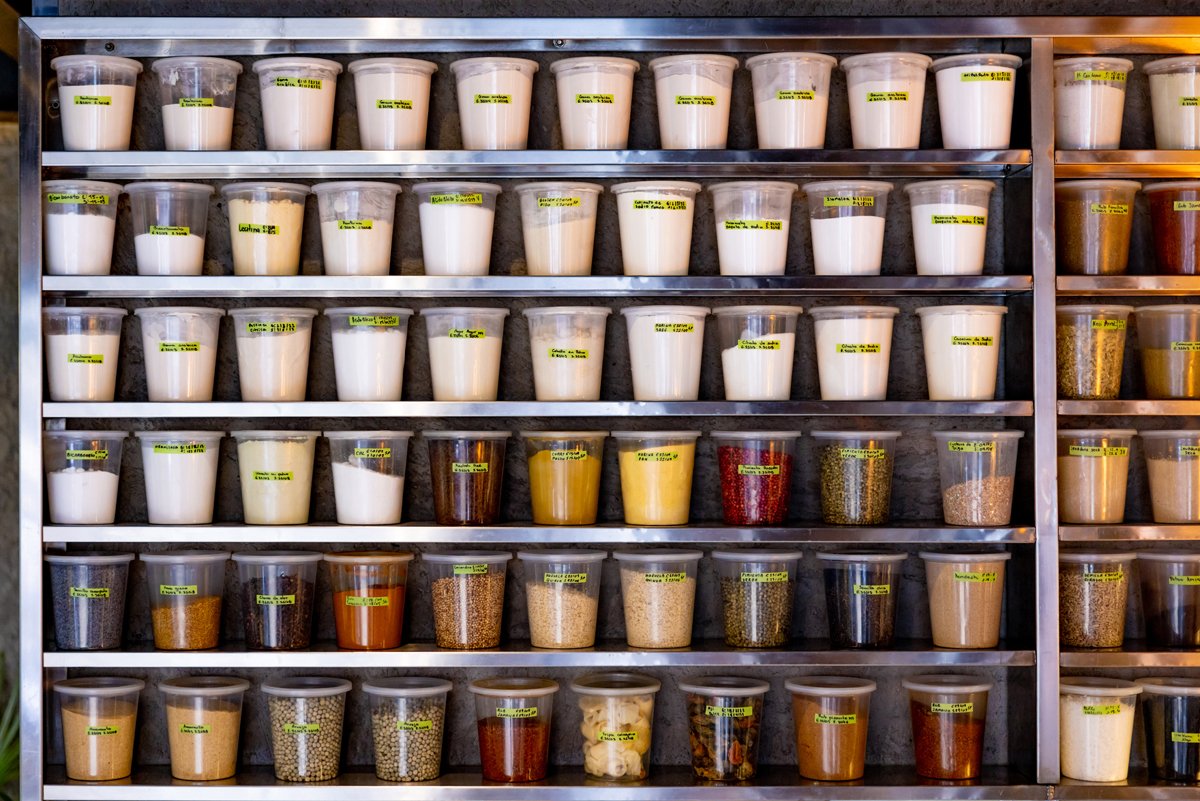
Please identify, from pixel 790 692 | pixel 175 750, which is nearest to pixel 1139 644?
pixel 790 692

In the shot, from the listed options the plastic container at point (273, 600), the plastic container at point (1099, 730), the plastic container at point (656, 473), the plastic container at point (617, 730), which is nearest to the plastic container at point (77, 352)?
the plastic container at point (273, 600)

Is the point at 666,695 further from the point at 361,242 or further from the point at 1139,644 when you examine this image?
the point at 361,242

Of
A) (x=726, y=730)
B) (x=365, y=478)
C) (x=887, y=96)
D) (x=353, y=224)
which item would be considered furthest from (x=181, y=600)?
(x=887, y=96)

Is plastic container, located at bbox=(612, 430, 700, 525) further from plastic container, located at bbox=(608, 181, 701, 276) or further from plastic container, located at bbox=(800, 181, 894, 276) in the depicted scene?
plastic container, located at bbox=(800, 181, 894, 276)

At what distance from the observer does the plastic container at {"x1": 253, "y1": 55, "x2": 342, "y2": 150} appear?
2758 millimetres

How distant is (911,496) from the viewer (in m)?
3.11

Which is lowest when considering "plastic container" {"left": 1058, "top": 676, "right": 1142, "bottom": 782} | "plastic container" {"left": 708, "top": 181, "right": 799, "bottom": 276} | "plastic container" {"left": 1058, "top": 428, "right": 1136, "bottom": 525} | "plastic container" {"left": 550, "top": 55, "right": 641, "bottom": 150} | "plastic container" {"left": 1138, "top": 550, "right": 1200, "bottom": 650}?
"plastic container" {"left": 1058, "top": 676, "right": 1142, "bottom": 782}

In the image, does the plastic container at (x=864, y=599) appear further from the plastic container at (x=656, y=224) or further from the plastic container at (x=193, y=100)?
the plastic container at (x=193, y=100)

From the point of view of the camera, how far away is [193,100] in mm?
2779

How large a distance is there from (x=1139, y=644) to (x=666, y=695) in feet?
3.72

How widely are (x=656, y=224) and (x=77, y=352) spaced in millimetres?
1336

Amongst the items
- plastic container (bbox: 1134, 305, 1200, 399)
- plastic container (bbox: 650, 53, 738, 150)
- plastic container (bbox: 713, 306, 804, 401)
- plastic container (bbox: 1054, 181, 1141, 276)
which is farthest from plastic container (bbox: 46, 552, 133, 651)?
plastic container (bbox: 1134, 305, 1200, 399)

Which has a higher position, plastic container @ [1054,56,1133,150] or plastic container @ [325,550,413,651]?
plastic container @ [1054,56,1133,150]

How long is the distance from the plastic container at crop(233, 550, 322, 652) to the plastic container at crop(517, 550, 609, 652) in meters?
0.52
